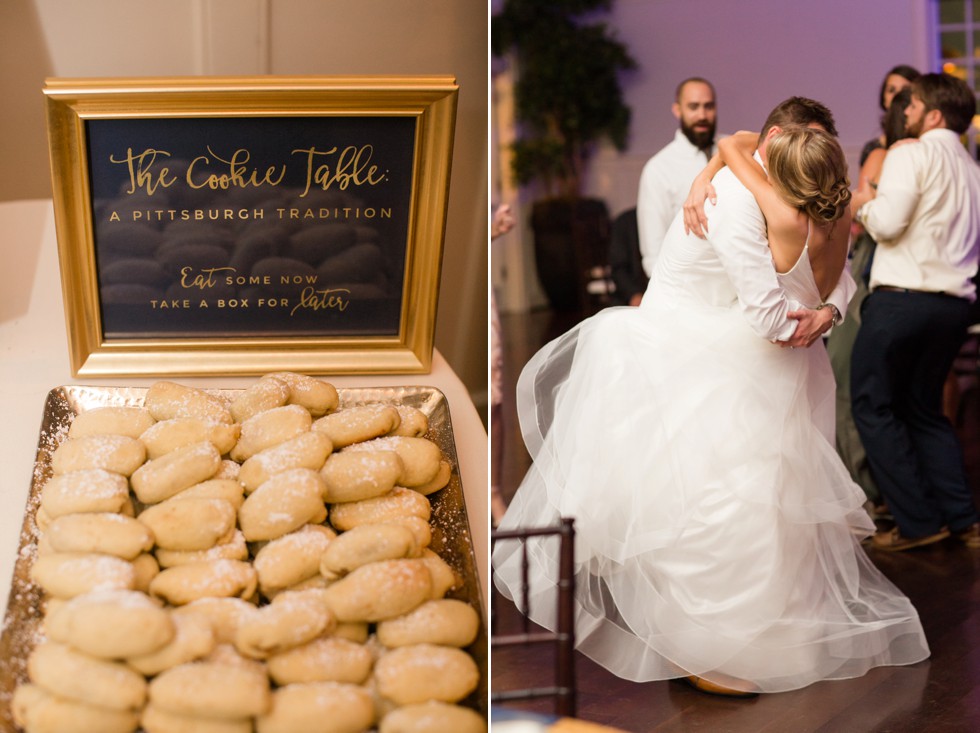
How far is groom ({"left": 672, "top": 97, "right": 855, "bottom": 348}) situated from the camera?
2004mm

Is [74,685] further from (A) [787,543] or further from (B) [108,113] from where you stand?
(A) [787,543]

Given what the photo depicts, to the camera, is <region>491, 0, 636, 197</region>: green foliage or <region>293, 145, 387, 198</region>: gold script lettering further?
<region>491, 0, 636, 197</region>: green foliage

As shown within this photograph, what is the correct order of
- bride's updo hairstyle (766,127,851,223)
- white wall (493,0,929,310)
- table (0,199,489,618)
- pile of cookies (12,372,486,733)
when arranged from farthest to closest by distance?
white wall (493,0,929,310), bride's updo hairstyle (766,127,851,223), table (0,199,489,618), pile of cookies (12,372,486,733)

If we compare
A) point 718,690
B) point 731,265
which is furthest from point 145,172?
point 718,690

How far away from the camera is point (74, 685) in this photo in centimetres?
95

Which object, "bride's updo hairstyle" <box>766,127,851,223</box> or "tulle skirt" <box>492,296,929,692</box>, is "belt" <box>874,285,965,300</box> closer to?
"tulle skirt" <box>492,296,929,692</box>

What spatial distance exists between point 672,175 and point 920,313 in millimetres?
1244

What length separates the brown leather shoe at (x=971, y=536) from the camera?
10.3ft

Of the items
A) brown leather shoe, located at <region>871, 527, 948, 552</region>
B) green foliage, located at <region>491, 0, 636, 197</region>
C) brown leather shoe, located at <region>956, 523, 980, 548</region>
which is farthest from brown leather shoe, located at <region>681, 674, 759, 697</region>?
green foliage, located at <region>491, 0, 636, 197</region>

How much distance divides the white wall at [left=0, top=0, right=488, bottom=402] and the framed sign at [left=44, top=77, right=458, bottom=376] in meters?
0.23

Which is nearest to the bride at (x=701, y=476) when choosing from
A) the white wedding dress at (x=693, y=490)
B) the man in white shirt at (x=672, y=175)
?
the white wedding dress at (x=693, y=490)

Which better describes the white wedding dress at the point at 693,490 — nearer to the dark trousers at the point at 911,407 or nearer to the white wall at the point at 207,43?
the white wall at the point at 207,43

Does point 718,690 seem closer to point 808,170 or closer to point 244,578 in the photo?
point 808,170

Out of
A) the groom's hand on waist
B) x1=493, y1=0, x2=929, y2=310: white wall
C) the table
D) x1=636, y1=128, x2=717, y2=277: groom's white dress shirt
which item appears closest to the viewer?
the table
